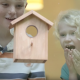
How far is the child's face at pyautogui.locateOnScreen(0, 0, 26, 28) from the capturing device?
0.63m

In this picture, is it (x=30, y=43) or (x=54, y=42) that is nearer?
(x=30, y=43)

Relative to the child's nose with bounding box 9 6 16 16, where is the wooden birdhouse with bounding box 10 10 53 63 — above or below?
below

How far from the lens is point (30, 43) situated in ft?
1.76

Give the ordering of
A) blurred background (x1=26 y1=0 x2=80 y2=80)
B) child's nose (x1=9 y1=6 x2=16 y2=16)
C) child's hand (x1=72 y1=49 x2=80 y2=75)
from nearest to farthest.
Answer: child's nose (x1=9 y1=6 x2=16 y2=16) < child's hand (x1=72 y1=49 x2=80 y2=75) < blurred background (x1=26 y1=0 x2=80 y2=80)

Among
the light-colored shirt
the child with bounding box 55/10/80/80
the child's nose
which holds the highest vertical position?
the child's nose

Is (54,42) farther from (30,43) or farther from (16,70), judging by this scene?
(30,43)

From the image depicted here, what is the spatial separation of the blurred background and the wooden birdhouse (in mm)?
390

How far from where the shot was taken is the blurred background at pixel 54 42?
96cm

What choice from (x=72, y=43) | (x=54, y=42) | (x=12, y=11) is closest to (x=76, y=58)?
→ (x=72, y=43)

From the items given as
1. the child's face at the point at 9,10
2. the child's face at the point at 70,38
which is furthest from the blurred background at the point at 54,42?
the child's face at the point at 9,10

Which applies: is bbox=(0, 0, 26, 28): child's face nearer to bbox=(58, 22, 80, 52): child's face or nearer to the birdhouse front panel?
the birdhouse front panel

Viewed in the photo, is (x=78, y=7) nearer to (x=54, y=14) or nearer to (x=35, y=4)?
(x=54, y=14)

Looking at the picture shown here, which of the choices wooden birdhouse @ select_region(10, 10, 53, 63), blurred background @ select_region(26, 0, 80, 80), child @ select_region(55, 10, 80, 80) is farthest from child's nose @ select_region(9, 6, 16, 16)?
blurred background @ select_region(26, 0, 80, 80)

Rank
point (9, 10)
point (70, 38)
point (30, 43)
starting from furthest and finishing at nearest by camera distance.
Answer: point (70, 38) < point (9, 10) < point (30, 43)
